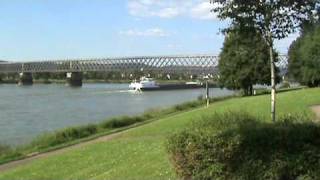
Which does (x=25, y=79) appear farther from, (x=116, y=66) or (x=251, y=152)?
(x=251, y=152)

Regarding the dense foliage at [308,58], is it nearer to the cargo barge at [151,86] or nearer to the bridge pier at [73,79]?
the cargo barge at [151,86]

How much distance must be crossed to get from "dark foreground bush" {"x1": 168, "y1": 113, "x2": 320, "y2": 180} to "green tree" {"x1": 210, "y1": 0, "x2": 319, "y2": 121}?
343 cm

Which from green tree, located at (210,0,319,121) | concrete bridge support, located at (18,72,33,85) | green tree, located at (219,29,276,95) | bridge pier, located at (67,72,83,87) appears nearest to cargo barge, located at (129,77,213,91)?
bridge pier, located at (67,72,83,87)

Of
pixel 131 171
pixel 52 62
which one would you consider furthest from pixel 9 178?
pixel 52 62

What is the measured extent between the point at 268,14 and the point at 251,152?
4.29 m

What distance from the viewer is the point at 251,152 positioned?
8898 mm

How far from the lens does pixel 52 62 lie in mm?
182750

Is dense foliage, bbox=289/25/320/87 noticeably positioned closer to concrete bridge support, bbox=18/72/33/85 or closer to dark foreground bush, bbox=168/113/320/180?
dark foreground bush, bbox=168/113/320/180

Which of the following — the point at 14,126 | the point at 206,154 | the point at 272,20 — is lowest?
the point at 14,126

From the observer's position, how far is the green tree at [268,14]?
11969 millimetres

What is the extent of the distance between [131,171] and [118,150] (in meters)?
6.10

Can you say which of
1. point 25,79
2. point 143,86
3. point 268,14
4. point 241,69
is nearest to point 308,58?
point 241,69

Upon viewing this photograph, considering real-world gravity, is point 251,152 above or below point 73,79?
above

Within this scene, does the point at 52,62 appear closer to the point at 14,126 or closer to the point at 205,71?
the point at 205,71
